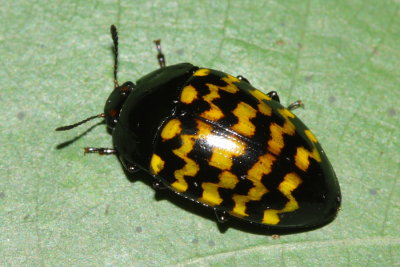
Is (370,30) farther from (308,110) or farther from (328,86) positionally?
(308,110)

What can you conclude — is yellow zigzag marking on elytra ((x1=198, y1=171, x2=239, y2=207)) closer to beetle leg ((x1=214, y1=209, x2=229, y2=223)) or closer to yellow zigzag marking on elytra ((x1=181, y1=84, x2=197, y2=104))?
beetle leg ((x1=214, y1=209, x2=229, y2=223))

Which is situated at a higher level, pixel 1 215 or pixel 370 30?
pixel 370 30

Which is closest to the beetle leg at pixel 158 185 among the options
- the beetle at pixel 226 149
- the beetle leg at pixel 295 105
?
the beetle at pixel 226 149

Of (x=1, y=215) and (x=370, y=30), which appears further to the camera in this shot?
(x=370, y=30)

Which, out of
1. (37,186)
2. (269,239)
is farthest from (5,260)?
(269,239)

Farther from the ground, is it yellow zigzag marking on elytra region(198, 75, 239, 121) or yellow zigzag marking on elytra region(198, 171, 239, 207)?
yellow zigzag marking on elytra region(198, 75, 239, 121)

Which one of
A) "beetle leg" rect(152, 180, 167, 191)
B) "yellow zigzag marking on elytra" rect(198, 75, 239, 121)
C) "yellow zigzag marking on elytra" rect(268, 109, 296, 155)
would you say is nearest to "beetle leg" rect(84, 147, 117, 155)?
"beetle leg" rect(152, 180, 167, 191)

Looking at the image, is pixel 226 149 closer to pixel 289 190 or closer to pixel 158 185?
pixel 289 190
